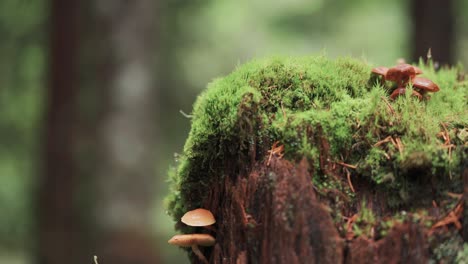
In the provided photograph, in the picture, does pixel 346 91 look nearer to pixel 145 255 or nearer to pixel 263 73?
pixel 263 73

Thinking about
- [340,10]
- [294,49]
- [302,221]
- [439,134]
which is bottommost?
[302,221]

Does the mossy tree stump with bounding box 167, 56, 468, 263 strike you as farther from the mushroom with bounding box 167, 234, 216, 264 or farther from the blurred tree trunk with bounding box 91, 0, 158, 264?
the blurred tree trunk with bounding box 91, 0, 158, 264

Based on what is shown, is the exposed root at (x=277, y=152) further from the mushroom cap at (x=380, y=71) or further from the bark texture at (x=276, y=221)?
the mushroom cap at (x=380, y=71)

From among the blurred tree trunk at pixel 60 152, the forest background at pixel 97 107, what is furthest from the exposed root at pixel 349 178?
the blurred tree trunk at pixel 60 152

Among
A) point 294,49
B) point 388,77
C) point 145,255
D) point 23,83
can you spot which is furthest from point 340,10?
point 388,77

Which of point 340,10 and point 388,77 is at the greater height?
point 340,10

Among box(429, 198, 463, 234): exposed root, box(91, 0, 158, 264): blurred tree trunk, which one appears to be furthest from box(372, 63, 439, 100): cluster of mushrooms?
box(91, 0, 158, 264): blurred tree trunk
